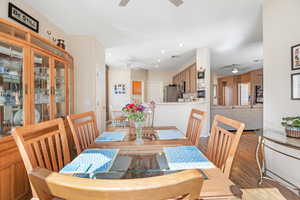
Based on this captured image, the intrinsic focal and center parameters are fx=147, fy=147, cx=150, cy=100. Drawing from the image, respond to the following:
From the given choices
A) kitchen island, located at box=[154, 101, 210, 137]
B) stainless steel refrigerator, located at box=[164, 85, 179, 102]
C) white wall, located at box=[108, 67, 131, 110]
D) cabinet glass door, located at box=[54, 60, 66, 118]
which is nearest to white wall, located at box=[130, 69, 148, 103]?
white wall, located at box=[108, 67, 131, 110]

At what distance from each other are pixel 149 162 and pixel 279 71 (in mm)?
2196

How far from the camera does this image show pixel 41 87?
200cm

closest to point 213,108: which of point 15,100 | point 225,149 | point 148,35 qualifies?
point 148,35

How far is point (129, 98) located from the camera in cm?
680

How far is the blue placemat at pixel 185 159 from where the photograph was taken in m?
0.94

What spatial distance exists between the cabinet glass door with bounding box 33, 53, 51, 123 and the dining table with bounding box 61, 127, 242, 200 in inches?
44.6

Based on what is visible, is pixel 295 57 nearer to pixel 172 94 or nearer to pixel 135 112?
pixel 135 112

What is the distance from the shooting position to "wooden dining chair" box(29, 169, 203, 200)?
343 millimetres

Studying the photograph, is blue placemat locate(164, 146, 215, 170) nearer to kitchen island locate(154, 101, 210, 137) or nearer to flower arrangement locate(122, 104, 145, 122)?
flower arrangement locate(122, 104, 145, 122)

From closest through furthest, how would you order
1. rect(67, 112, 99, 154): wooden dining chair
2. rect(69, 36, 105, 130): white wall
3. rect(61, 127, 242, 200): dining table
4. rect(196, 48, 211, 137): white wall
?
rect(61, 127, 242, 200): dining table → rect(67, 112, 99, 154): wooden dining chair → rect(69, 36, 105, 130): white wall → rect(196, 48, 211, 137): white wall

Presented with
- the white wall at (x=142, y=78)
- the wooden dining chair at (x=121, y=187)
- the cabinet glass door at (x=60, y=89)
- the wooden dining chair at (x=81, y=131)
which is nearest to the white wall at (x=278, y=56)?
the wooden dining chair at (x=121, y=187)

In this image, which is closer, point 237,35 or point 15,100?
point 15,100

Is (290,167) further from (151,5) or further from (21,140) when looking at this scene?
(151,5)

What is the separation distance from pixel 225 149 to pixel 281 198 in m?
1.37
